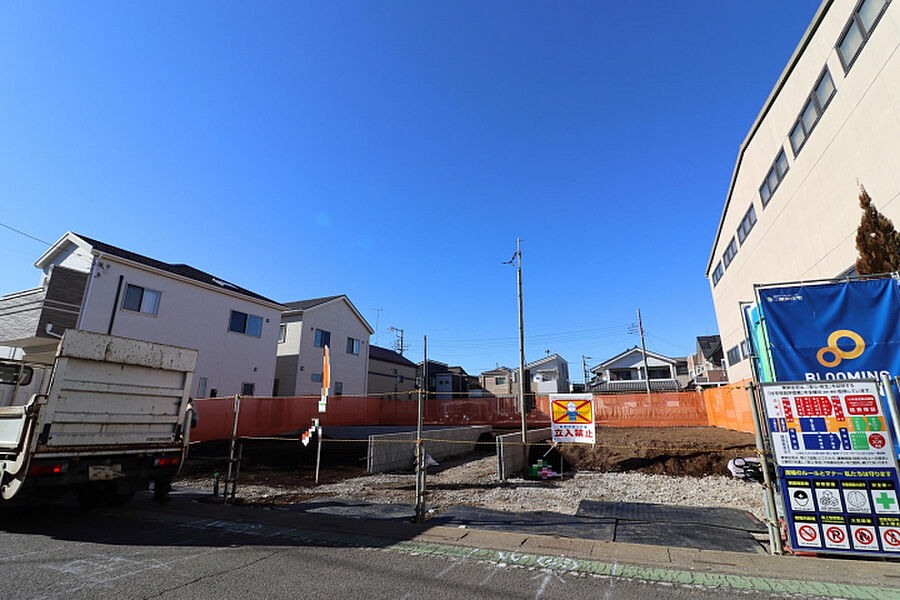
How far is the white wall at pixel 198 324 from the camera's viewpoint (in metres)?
17.7

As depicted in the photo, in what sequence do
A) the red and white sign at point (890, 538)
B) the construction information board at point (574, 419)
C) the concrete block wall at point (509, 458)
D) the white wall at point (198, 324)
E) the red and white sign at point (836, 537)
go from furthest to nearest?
the white wall at point (198, 324) < the concrete block wall at point (509, 458) < the construction information board at point (574, 419) < the red and white sign at point (836, 537) < the red and white sign at point (890, 538)

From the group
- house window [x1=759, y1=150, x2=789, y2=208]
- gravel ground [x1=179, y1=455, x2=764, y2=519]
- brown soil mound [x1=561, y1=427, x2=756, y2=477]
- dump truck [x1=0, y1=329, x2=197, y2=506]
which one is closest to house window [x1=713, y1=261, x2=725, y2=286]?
house window [x1=759, y1=150, x2=789, y2=208]

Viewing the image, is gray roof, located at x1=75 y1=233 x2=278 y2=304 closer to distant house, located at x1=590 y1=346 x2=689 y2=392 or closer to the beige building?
the beige building

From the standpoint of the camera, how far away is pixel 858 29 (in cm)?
1130

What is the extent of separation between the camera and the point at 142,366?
7539 mm

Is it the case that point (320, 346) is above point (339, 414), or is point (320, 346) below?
above

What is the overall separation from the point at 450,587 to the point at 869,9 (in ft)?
54.3

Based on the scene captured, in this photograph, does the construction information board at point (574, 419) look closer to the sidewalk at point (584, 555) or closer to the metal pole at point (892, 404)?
the sidewalk at point (584, 555)

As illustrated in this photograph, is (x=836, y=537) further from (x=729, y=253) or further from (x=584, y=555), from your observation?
(x=729, y=253)

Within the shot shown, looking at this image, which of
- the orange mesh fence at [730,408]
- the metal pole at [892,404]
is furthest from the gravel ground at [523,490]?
the orange mesh fence at [730,408]

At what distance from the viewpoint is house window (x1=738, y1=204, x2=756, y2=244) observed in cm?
2134

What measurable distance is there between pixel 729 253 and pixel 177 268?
33.4 metres

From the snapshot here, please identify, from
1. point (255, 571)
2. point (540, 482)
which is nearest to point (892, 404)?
point (255, 571)

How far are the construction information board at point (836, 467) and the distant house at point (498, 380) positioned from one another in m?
54.9
